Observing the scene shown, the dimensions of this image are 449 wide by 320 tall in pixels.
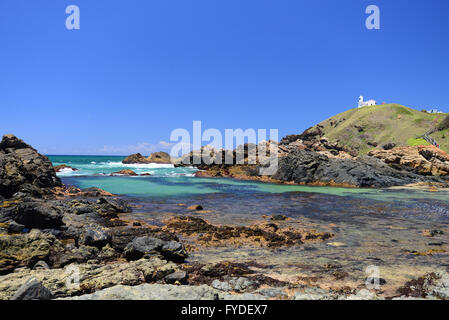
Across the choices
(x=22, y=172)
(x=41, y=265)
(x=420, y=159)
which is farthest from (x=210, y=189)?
(x=420, y=159)

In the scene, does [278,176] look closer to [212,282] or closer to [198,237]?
[198,237]

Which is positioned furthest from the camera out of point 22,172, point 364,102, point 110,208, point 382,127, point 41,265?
point 364,102

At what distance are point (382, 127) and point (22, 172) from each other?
11795 centimetres

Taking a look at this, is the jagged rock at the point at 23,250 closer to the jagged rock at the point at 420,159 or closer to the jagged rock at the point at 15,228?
the jagged rock at the point at 15,228

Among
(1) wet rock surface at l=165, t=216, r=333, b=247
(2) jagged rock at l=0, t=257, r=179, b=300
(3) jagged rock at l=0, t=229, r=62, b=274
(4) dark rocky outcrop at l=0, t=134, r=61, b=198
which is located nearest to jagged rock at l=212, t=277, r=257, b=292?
(2) jagged rock at l=0, t=257, r=179, b=300

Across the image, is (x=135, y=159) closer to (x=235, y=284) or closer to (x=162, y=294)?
(x=235, y=284)

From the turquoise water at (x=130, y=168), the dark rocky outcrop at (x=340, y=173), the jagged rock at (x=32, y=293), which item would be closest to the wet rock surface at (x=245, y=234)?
the jagged rock at (x=32, y=293)

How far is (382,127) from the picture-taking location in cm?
10594

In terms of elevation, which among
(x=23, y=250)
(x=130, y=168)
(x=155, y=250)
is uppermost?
(x=23, y=250)

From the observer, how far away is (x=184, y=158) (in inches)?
3366

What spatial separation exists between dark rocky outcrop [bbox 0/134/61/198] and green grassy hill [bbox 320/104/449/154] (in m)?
86.4

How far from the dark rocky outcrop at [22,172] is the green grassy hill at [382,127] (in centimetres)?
8637

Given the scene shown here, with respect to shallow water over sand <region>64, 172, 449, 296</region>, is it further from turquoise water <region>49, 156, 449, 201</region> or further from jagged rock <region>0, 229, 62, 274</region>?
turquoise water <region>49, 156, 449, 201</region>

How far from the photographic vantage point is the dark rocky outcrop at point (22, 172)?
20.4m
